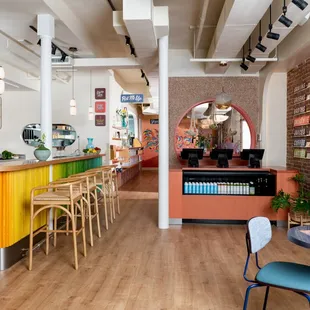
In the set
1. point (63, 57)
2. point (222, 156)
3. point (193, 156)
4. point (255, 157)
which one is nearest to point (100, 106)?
point (63, 57)

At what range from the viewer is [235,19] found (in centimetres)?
453

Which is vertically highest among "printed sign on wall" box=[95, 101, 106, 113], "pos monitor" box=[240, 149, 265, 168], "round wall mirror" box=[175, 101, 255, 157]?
"printed sign on wall" box=[95, 101, 106, 113]

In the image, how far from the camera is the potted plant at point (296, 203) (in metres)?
5.45

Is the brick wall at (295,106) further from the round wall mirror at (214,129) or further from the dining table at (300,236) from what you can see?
the dining table at (300,236)

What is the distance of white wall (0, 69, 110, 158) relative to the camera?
9609mm

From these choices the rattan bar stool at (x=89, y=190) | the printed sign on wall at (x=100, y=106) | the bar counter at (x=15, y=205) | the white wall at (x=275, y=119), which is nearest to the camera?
the bar counter at (x=15, y=205)

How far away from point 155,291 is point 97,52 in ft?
→ 19.8

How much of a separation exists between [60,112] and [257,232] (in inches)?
325

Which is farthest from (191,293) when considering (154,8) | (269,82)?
(269,82)

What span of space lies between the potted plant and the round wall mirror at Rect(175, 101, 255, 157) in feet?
6.36

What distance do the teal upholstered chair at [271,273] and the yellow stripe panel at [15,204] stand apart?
8.76ft

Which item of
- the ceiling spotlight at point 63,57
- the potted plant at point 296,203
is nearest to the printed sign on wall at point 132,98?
the ceiling spotlight at point 63,57

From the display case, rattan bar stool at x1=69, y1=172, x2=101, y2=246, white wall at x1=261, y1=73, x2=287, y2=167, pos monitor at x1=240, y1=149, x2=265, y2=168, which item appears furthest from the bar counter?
white wall at x1=261, y1=73, x2=287, y2=167

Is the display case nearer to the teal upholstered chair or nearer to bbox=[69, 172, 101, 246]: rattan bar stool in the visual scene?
bbox=[69, 172, 101, 246]: rattan bar stool
